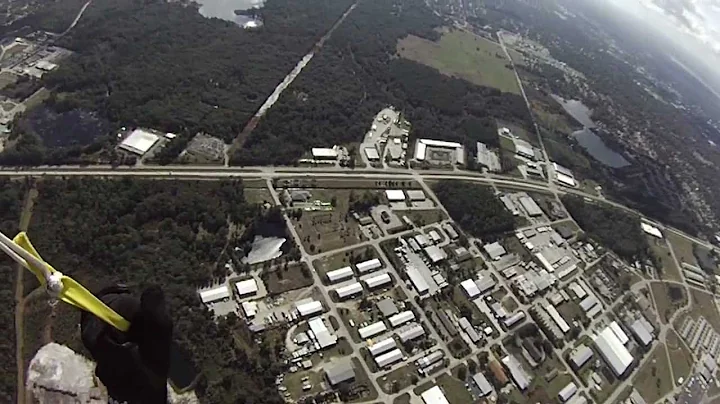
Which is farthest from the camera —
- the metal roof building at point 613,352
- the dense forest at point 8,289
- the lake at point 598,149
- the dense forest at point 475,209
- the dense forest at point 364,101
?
the lake at point 598,149

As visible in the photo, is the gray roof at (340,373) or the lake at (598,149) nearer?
the gray roof at (340,373)

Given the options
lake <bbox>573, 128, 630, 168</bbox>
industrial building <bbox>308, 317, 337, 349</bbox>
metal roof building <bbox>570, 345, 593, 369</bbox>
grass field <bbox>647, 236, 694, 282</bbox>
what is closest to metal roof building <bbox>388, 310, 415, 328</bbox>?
industrial building <bbox>308, 317, 337, 349</bbox>

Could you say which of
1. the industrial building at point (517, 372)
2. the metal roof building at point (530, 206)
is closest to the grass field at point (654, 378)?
the industrial building at point (517, 372)

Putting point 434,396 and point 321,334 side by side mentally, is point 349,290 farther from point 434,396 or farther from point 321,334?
point 434,396

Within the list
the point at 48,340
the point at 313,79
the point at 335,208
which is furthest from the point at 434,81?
the point at 48,340

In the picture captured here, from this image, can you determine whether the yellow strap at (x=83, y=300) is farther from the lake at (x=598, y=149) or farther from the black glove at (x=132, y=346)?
the lake at (x=598, y=149)

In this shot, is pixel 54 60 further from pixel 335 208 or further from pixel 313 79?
pixel 335 208

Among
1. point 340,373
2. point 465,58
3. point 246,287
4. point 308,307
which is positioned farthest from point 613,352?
point 465,58
